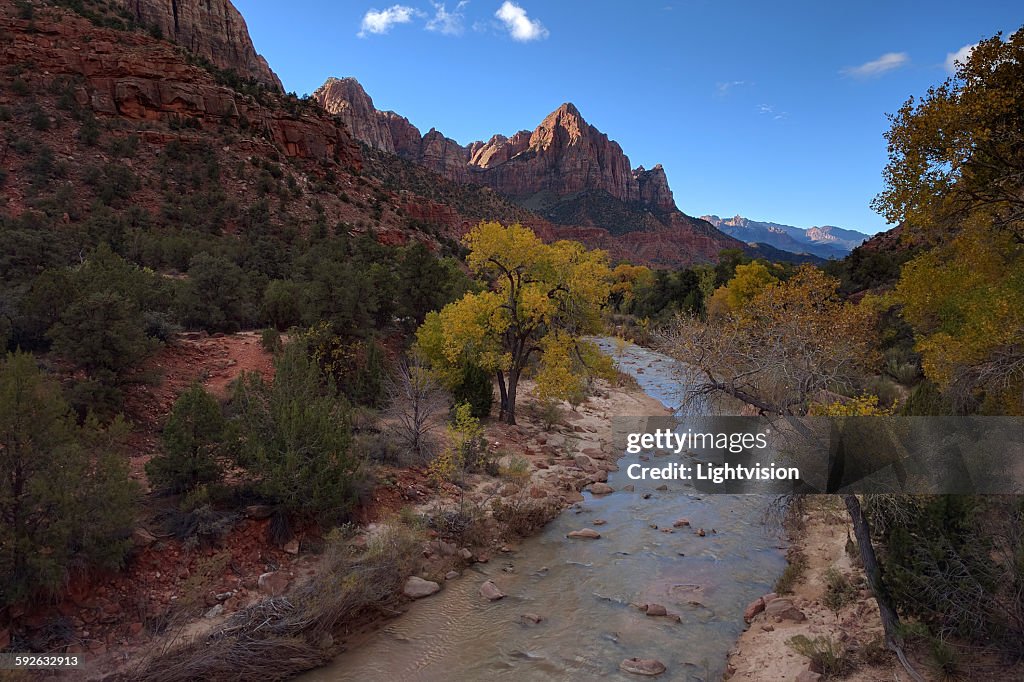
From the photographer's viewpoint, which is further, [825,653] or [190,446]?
[190,446]

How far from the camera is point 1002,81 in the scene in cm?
793

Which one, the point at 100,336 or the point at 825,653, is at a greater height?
the point at 100,336

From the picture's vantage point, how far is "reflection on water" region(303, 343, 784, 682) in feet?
25.3

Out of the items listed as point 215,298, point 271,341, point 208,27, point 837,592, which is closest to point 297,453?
point 271,341

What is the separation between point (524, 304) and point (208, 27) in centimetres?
7257

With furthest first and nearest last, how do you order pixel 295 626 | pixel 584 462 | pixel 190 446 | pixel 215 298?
1. pixel 215 298
2. pixel 584 462
3. pixel 190 446
4. pixel 295 626

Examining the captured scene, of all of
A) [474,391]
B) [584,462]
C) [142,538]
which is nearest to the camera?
[142,538]

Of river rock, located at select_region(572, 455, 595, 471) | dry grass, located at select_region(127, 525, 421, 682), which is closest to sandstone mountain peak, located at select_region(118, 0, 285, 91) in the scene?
river rock, located at select_region(572, 455, 595, 471)

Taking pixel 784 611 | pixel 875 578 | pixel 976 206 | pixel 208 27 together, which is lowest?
pixel 784 611

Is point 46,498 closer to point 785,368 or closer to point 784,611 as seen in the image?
point 785,368

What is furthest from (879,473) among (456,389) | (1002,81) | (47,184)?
(47,184)

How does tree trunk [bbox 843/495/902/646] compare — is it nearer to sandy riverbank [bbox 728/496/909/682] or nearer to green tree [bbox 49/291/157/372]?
sandy riverbank [bbox 728/496/909/682]

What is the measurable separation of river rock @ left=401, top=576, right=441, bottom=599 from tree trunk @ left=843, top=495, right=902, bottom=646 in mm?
6991

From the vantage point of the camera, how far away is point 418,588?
940cm
